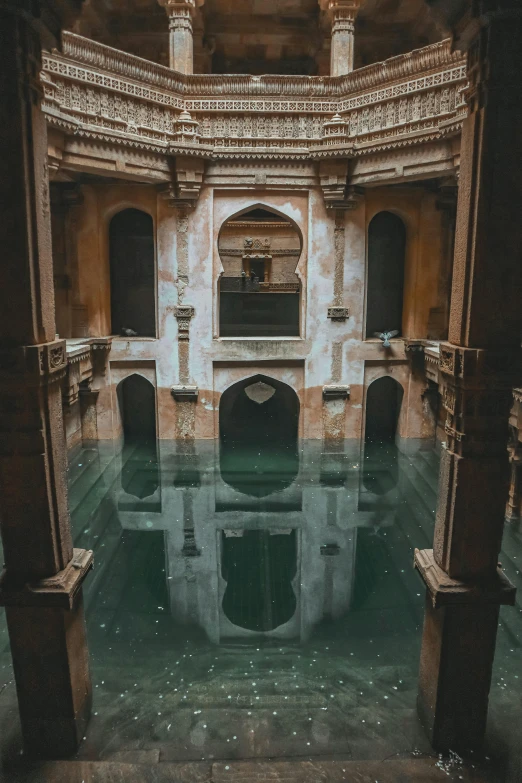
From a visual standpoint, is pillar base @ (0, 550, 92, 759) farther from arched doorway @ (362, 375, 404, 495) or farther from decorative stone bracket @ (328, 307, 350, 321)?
decorative stone bracket @ (328, 307, 350, 321)

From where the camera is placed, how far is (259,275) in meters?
15.7

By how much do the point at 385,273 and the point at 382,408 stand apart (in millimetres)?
3033

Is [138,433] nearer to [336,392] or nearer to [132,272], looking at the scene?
[132,272]

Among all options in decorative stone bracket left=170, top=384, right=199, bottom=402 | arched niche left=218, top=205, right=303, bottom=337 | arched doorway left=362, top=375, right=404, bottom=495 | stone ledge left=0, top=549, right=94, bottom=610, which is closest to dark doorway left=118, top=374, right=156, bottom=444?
decorative stone bracket left=170, top=384, right=199, bottom=402

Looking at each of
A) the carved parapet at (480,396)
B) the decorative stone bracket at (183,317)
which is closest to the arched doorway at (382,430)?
the decorative stone bracket at (183,317)

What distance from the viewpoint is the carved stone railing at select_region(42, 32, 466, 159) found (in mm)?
8031

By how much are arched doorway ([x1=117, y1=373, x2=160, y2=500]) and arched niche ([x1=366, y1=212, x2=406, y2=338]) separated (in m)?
5.18

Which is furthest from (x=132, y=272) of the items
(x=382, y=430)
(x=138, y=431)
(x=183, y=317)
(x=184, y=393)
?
(x=382, y=430)

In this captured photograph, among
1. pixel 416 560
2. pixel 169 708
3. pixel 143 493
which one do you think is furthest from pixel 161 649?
pixel 143 493

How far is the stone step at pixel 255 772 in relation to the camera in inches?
121

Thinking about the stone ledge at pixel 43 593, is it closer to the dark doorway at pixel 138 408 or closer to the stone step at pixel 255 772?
the stone step at pixel 255 772

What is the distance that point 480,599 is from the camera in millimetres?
3115

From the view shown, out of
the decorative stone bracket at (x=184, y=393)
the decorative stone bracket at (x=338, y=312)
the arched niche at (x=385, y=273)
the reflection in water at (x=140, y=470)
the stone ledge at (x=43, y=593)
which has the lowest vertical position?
the reflection in water at (x=140, y=470)

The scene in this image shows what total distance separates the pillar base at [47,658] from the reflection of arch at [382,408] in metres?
9.52
